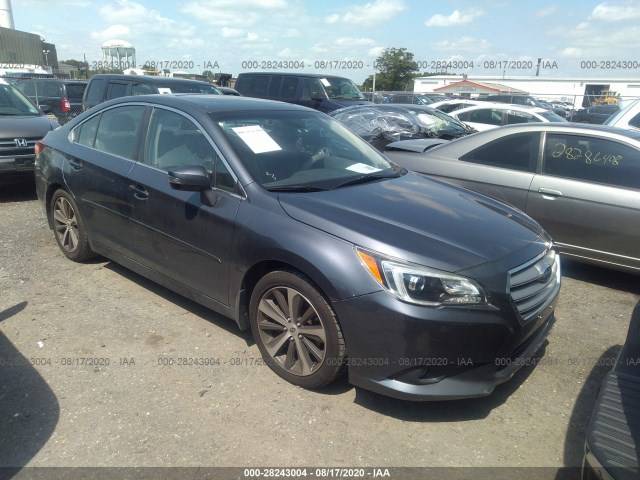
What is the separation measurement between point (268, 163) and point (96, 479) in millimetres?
2059

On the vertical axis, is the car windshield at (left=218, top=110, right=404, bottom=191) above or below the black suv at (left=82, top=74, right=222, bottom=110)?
below

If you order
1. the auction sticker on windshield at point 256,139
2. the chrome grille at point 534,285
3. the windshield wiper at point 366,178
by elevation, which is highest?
the auction sticker on windshield at point 256,139

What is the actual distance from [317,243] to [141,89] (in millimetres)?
7681

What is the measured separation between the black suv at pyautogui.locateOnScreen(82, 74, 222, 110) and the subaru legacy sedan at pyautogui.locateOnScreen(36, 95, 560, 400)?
5.04m

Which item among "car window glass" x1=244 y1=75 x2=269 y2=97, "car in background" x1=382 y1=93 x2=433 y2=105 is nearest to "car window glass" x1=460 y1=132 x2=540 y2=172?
"car window glass" x1=244 y1=75 x2=269 y2=97

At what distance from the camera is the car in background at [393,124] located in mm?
8820

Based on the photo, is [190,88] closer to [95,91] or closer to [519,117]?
[95,91]

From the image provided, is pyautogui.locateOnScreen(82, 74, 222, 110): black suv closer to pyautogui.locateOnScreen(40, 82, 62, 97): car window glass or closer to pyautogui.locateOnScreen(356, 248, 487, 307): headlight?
pyautogui.locateOnScreen(356, 248, 487, 307): headlight

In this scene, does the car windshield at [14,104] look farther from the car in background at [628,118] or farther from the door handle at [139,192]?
the car in background at [628,118]

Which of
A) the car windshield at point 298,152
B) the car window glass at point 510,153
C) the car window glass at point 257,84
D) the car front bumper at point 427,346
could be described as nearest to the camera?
the car front bumper at point 427,346

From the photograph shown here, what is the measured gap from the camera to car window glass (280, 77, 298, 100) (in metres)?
12.2

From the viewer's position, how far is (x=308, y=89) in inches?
477

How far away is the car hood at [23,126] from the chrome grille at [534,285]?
7.21m

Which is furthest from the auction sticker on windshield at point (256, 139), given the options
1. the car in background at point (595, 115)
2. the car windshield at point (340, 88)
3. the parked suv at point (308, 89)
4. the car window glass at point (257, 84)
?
the car in background at point (595, 115)
